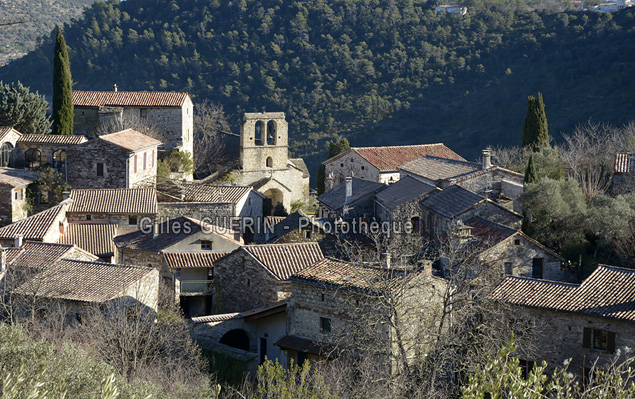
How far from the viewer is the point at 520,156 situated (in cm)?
4803

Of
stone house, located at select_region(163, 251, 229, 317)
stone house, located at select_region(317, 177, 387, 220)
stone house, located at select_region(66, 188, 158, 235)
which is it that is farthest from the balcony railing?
stone house, located at select_region(317, 177, 387, 220)

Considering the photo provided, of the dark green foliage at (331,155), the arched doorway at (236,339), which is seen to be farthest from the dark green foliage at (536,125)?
the arched doorway at (236,339)

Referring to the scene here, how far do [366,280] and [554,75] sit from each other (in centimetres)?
5010

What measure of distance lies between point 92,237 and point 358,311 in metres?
17.2

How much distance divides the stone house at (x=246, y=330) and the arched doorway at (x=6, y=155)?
1895 cm

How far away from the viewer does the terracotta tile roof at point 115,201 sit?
132 ft

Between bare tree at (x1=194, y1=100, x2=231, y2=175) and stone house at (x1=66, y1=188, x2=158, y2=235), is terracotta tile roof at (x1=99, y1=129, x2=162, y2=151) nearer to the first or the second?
stone house at (x1=66, y1=188, x2=158, y2=235)

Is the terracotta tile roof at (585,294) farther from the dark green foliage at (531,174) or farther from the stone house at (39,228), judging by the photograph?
the stone house at (39,228)

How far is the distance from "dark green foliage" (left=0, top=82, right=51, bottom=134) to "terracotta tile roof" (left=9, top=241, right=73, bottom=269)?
14.5 m

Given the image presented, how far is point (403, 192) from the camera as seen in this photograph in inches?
1617

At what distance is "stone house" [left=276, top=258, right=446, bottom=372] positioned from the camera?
82.3ft

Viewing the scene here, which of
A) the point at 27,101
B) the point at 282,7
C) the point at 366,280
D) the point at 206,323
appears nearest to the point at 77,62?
the point at 282,7

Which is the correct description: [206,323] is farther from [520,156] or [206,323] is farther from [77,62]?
[77,62]

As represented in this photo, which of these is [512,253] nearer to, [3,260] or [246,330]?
[246,330]
